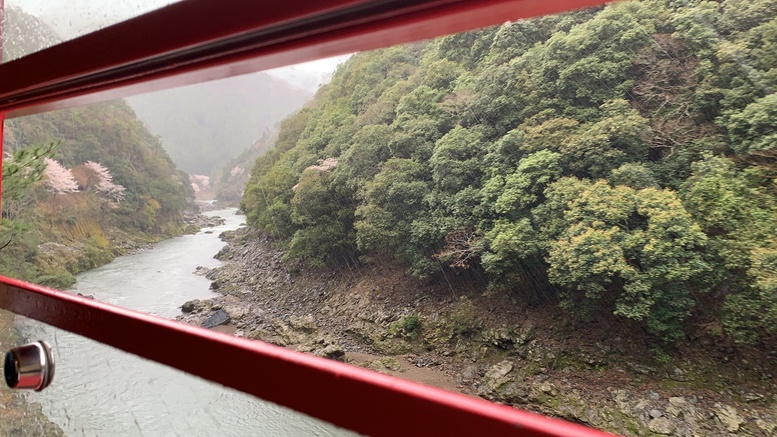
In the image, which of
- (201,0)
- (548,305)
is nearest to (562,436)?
(201,0)

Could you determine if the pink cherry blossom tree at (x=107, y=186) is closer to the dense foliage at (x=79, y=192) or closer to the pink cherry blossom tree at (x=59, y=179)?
the dense foliage at (x=79, y=192)

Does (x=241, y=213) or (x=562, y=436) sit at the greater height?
(x=241, y=213)

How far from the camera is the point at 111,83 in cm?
85

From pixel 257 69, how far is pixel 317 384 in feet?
1.81

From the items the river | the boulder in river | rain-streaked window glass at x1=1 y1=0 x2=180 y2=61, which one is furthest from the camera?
the boulder in river

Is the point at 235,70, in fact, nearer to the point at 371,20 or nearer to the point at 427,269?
the point at 371,20

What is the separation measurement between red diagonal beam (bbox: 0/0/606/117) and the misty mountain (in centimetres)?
34

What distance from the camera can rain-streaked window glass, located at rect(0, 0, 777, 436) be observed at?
1.31 metres

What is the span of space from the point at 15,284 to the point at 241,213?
0.69 meters

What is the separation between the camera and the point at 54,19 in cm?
123

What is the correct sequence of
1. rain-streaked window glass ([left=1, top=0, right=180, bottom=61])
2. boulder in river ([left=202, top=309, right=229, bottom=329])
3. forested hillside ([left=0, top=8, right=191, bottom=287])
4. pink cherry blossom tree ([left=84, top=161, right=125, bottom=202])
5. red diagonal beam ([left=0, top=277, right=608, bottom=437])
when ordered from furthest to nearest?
pink cherry blossom tree ([left=84, top=161, right=125, bottom=202]) → forested hillside ([left=0, top=8, right=191, bottom=287]) → boulder in river ([left=202, top=309, right=229, bottom=329]) → rain-streaked window glass ([left=1, top=0, right=180, bottom=61]) → red diagonal beam ([left=0, top=277, right=608, bottom=437])

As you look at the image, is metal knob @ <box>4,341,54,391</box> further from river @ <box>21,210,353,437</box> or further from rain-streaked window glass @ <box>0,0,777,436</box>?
rain-streaked window glass @ <box>0,0,777,436</box>

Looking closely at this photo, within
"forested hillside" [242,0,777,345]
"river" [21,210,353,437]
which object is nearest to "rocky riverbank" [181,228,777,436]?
"forested hillside" [242,0,777,345]

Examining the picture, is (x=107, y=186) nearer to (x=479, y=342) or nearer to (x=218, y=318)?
(x=218, y=318)
